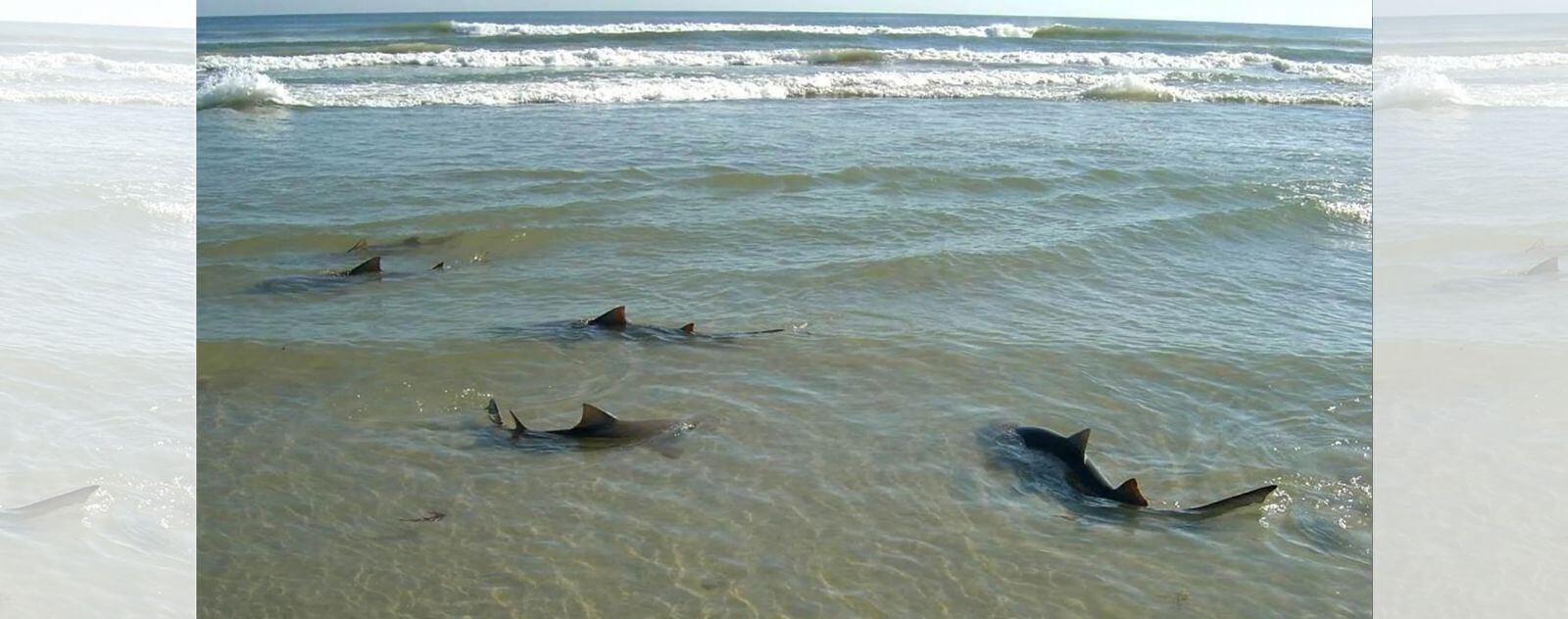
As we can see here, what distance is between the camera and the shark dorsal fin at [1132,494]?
252 cm

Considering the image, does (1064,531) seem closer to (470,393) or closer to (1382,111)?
(470,393)

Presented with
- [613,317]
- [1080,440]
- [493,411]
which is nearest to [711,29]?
[613,317]

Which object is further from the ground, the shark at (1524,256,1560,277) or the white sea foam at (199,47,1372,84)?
the white sea foam at (199,47,1372,84)

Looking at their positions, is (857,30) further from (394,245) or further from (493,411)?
(493,411)

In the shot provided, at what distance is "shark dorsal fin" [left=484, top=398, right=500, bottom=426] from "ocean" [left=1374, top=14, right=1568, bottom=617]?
1.91 meters

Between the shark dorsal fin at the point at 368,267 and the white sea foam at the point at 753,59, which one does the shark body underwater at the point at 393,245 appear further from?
the white sea foam at the point at 753,59

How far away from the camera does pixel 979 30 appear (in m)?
13.1

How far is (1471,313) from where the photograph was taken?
140 inches

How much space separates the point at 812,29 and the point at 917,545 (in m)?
12.5

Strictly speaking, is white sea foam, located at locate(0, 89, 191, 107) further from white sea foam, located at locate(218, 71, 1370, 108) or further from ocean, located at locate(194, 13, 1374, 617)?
white sea foam, located at locate(218, 71, 1370, 108)

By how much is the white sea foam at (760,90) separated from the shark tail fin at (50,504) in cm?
619

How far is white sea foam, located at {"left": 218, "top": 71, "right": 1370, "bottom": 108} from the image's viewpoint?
28.5ft

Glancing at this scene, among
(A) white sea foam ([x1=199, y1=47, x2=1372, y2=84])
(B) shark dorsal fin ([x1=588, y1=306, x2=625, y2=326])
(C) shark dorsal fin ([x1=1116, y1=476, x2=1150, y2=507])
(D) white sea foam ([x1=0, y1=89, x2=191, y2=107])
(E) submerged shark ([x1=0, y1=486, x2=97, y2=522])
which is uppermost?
(A) white sea foam ([x1=199, y1=47, x2=1372, y2=84])

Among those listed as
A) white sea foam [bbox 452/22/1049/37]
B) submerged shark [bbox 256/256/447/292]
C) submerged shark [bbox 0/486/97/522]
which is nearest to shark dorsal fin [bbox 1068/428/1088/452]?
submerged shark [bbox 0/486/97/522]
